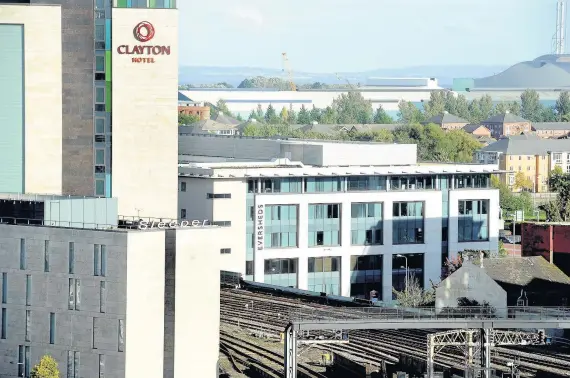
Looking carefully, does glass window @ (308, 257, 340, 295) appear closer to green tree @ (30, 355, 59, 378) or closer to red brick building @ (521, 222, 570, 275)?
red brick building @ (521, 222, 570, 275)

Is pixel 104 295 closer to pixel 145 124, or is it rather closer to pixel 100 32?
pixel 145 124

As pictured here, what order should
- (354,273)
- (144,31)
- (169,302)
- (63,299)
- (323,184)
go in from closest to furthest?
(63,299), (169,302), (144,31), (323,184), (354,273)

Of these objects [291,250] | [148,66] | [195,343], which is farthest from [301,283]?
[195,343]

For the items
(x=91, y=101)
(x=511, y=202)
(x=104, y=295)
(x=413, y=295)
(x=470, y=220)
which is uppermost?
(x=91, y=101)

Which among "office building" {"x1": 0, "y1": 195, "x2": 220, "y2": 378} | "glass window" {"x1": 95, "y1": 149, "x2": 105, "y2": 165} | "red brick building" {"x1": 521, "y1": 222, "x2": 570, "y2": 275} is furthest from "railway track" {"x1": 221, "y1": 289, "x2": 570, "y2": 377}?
"red brick building" {"x1": 521, "y1": 222, "x2": 570, "y2": 275}

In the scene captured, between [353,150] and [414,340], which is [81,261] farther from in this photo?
[353,150]

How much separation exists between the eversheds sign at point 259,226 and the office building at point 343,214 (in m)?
0.07

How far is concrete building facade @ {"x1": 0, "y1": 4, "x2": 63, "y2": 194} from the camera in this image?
9138 cm

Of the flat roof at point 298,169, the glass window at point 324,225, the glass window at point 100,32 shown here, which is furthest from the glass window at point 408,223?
the glass window at point 100,32

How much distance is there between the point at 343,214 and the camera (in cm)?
12169

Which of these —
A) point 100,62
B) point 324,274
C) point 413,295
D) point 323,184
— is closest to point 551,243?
point 413,295

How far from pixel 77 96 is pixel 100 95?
1.19m

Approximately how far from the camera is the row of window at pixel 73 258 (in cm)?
6562

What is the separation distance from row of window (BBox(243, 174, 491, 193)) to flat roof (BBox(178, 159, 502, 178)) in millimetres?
516
